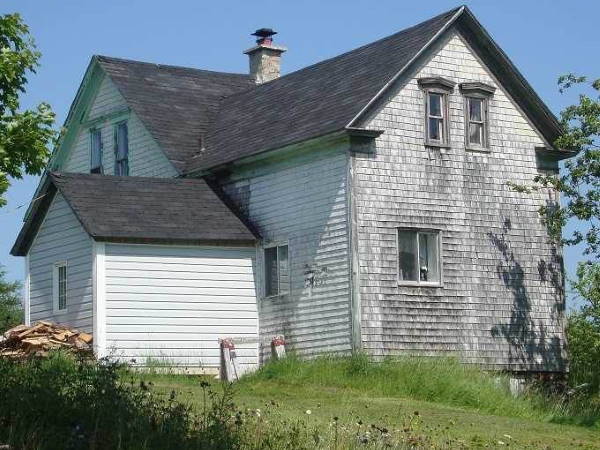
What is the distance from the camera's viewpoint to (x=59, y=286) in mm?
33938

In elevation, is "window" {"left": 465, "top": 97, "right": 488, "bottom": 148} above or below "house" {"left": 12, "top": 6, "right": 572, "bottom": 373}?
above

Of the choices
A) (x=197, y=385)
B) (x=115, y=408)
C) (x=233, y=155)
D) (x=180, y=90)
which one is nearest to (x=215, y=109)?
(x=180, y=90)

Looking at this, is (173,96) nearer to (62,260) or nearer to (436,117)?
(62,260)

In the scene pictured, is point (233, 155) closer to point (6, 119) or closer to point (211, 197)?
point (211, 197)

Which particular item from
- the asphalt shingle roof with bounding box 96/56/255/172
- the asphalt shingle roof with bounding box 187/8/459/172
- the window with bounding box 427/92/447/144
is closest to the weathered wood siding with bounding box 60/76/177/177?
the asphalt shingle roof with bounding box 96/56/255/172

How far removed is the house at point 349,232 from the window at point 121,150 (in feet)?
14.6

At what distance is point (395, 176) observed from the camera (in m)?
31.7

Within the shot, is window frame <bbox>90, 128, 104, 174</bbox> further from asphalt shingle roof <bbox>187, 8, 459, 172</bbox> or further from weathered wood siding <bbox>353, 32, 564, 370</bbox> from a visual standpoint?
weathered wood siding <bbox>353, 32, 564, 370</bbox>

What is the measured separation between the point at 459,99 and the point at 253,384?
975 centimetres

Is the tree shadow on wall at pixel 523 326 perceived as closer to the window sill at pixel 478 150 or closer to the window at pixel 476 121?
the window sill at pixel 478 150

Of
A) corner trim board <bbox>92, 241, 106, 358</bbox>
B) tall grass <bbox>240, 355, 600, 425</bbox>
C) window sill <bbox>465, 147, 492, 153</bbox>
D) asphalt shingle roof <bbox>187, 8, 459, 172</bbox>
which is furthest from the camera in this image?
window sill <bbox>465, 147, 492, 153</bbox>

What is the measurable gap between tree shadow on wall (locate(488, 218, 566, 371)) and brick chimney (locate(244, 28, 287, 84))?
13.9 m

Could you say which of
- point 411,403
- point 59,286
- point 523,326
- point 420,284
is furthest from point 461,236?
point 59,286

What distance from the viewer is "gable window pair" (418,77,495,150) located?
32.5 metres
